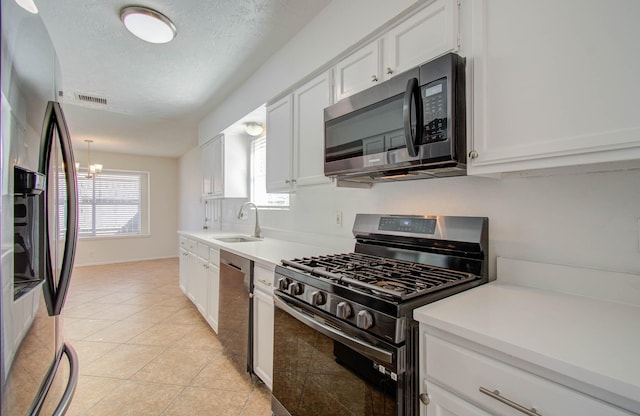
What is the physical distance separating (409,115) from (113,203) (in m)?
7.61

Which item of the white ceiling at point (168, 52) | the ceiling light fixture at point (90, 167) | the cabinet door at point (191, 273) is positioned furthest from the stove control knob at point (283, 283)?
the ceiling light fixture at point (90, 167)

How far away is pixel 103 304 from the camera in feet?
12.2

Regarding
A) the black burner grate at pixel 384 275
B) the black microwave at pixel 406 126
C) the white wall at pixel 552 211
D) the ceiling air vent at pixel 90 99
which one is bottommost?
the black burner grate at pixel 384 275

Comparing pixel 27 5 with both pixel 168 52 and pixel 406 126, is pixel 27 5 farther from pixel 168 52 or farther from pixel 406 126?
pixel 168 52

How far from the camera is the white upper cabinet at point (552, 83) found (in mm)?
806

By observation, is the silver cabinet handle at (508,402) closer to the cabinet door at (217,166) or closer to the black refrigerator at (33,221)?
the black refrigerator at (33,221)

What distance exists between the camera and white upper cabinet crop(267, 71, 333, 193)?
1975 mm

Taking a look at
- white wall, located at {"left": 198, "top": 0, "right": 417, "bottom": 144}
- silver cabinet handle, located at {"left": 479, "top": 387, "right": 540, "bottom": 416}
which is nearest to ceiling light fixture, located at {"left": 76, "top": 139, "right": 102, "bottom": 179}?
white wall, located at {"left": 198, "top": 0, "right": 417, "bottom": 144}

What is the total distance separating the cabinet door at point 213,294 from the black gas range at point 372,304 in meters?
1.21

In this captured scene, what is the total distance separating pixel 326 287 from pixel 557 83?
1062 mm

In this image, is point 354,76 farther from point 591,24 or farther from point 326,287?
point 326,287

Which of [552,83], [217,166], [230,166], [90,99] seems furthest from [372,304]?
[90,99]

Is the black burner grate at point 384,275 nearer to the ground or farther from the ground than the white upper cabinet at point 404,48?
nearer to the ground

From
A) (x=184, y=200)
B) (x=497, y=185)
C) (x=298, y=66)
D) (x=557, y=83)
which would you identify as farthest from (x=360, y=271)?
(x=184, y=200)
